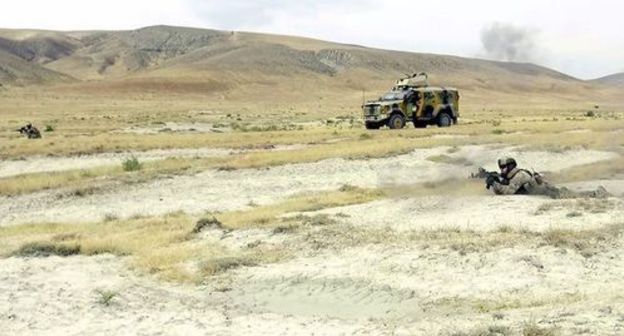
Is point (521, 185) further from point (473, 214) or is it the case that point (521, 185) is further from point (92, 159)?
point (92, 159)

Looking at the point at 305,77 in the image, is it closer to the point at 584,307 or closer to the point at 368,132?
the point at 368,132

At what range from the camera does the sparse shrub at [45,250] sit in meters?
14.4

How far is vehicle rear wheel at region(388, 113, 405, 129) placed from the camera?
42.2 metres

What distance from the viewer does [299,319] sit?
33.5 feet

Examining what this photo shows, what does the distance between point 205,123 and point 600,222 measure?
45974 mm

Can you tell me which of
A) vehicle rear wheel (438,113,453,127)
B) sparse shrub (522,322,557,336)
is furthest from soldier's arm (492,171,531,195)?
vehicle rear wheel (438,113,453,127)

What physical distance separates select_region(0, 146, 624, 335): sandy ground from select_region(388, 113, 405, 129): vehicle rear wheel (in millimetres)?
24228

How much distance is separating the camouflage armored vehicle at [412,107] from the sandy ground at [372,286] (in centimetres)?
2438

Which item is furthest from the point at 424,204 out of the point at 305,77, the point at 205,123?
the point at 305,77

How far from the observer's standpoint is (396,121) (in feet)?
139

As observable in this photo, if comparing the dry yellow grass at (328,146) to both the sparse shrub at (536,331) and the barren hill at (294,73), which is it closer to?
the sparse shrub at (536,331)

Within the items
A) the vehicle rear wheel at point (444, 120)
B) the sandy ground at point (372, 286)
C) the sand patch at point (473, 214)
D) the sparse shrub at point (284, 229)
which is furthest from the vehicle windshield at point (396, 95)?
the sparse shrub at point (284, 229)

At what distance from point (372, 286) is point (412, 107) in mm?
31608

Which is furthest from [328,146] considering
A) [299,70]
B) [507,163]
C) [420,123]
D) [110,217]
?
[299,70]
